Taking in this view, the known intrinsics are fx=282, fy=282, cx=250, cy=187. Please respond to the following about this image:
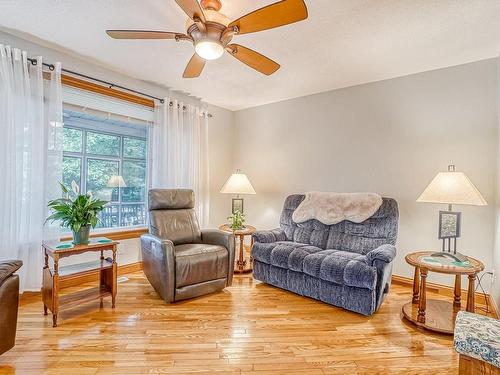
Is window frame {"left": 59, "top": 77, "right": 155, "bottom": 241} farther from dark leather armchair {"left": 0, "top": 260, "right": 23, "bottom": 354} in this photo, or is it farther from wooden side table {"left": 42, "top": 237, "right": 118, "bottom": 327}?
dark leather armchair {"left": 0, "top": 260, "right": 23, "bottom": 354}

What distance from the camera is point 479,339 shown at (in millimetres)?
1397

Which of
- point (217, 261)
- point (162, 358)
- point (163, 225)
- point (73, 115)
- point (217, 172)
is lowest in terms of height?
point (162, 358)

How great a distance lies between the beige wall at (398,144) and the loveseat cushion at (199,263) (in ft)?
5.20

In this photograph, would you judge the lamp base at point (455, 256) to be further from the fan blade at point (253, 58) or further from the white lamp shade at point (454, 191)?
the fan blade at point (253, 58)

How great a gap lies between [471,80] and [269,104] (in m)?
2.51

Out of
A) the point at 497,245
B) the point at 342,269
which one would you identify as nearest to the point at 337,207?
the point at 342,269

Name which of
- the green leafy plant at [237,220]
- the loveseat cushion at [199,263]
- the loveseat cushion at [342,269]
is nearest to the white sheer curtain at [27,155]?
the loveseat cushion at [199,263]

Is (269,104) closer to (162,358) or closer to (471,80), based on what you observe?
(471,80)

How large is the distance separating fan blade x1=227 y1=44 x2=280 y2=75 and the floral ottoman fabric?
79.0 inches

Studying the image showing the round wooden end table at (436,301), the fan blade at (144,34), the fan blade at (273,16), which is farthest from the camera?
the round wooden end table at (436,301)

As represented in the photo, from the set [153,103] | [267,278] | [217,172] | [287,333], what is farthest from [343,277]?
→ [153,103]

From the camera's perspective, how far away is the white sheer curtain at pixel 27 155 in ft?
8.10

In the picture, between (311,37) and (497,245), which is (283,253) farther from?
(311,37)

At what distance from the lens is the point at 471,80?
111 inches
